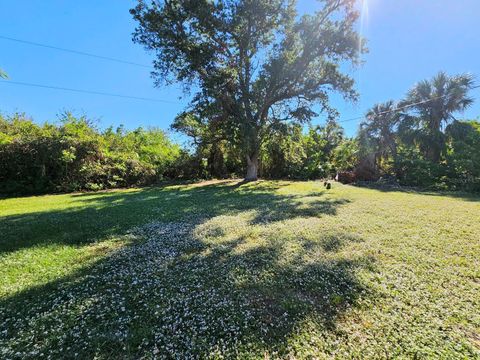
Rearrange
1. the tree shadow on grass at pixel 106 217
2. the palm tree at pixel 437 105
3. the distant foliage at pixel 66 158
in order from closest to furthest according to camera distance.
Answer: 1. the tree shadow on grass at pixel 106 217
2. the distant foliage at pixel 66 158
3. the palm tree at pixel 437 105

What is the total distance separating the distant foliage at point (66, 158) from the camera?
38.4 ft

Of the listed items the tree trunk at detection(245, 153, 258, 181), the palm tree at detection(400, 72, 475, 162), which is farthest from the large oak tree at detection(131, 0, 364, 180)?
the palm tree at detection(400, 72, 475, 162)

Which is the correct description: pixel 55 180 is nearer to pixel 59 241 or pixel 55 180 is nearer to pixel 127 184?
pixel 127 184

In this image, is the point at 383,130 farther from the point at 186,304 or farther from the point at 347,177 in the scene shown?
the point at 186,304

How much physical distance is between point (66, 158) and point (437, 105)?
70.8 feet

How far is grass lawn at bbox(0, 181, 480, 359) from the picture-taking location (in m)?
2.15

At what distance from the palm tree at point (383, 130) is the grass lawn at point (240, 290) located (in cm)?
1328

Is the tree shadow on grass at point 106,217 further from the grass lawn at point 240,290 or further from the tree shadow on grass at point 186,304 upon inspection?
the tree shadow on grass at point 186,304

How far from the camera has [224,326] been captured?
2.36m

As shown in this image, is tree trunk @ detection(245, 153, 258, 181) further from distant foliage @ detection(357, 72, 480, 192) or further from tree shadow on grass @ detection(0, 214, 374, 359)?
tree shadow on grass @ detection(0, 214, 374, 359)

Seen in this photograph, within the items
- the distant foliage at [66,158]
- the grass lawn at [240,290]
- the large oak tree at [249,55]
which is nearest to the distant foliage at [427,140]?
the large oak tree at [249,55]

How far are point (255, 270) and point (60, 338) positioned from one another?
2.23 m

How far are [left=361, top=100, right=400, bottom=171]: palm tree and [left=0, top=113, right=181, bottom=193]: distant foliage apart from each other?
1548 cm

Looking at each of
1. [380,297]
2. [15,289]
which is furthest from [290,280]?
[15,289]
